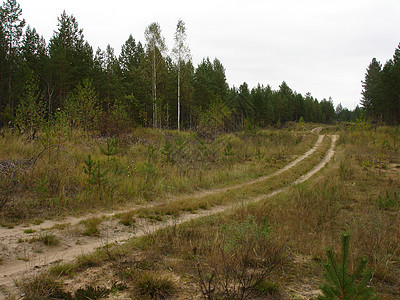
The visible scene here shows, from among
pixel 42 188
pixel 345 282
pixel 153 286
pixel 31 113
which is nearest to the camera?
pixel 345 282

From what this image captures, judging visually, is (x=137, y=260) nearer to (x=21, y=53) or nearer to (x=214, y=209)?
(x=214, y=209)

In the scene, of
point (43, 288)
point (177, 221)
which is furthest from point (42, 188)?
point (43, 288)

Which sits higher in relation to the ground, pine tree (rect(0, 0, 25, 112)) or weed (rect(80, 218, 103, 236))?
pine tree (rect(0, 0, 25, 112))

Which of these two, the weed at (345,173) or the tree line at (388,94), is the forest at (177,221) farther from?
the tree line at (388,94)

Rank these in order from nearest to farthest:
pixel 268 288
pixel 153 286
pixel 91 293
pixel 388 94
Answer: pixel 91 293, pixel 153 286, pixel 268 288, pixel 388 94

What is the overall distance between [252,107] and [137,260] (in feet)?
190

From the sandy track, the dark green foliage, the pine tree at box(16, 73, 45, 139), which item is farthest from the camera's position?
the pine tree at box(16, 73, 45, 139)

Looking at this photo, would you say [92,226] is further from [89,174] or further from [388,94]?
[388,94]

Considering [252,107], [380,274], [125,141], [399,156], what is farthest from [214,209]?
[252,107]

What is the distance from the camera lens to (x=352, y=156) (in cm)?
1546

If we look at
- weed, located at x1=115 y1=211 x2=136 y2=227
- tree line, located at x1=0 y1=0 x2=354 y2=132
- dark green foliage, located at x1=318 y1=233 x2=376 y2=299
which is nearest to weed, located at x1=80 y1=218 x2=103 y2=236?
weed, located at x1=115 y1=211 x2=136 y2=227

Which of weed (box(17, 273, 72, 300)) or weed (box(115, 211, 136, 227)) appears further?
weed (box(115, 211, 136, 227))

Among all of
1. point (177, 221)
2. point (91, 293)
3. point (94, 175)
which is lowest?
point (177, 221)

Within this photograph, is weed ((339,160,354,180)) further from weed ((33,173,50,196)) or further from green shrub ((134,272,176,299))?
weed ((33,173,50,196))
